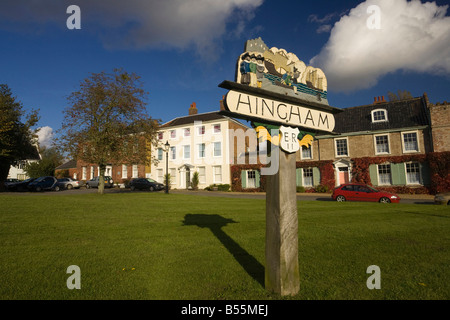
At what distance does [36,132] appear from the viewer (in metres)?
27.6

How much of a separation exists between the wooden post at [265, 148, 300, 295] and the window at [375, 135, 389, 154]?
1032 inches

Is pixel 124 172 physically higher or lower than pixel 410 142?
lower

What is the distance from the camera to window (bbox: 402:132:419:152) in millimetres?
23867

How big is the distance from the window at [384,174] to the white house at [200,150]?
1652 cm

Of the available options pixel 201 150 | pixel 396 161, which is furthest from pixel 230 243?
pixel 201 150

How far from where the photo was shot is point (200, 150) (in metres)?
35.2

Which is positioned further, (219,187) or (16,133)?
(219,187)

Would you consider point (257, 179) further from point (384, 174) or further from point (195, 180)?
point (384, 174)

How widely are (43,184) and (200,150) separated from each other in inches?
741

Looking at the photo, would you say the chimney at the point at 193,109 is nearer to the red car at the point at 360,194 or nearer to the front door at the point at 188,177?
the front door at the point at 188,177
